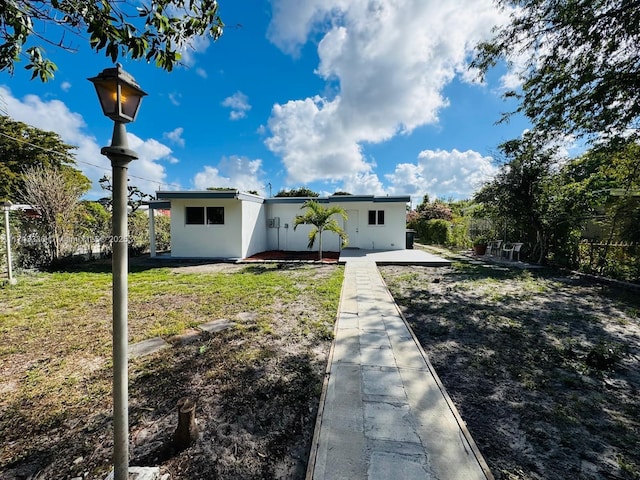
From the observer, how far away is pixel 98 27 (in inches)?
80.2

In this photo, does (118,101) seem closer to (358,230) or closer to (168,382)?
(168,382)

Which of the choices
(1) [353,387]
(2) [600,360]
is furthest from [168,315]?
(2) [600,360]

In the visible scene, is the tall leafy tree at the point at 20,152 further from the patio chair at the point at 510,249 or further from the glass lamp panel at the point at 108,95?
the patio chair at the point at 510,249

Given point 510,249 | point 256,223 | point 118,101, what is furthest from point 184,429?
point 510,249

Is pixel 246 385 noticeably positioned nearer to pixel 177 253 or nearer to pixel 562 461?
pixel 562 461

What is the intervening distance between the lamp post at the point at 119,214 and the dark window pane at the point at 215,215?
10.6 meters

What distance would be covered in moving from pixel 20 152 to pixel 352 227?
23514 mm

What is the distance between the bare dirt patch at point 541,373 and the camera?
1836mm

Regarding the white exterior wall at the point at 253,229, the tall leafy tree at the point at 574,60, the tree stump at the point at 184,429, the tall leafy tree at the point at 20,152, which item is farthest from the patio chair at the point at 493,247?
the tall leafy tree at the point at 20,152

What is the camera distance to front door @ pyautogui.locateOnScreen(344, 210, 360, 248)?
13844 mm

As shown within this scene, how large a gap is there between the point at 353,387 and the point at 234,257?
9.84 m

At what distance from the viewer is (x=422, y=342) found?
3.62m

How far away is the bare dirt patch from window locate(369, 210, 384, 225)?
7.82m

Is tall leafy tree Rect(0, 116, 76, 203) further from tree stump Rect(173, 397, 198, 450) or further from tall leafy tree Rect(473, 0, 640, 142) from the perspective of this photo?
tall leafy tree Rect(473, 0, 640, 142)
